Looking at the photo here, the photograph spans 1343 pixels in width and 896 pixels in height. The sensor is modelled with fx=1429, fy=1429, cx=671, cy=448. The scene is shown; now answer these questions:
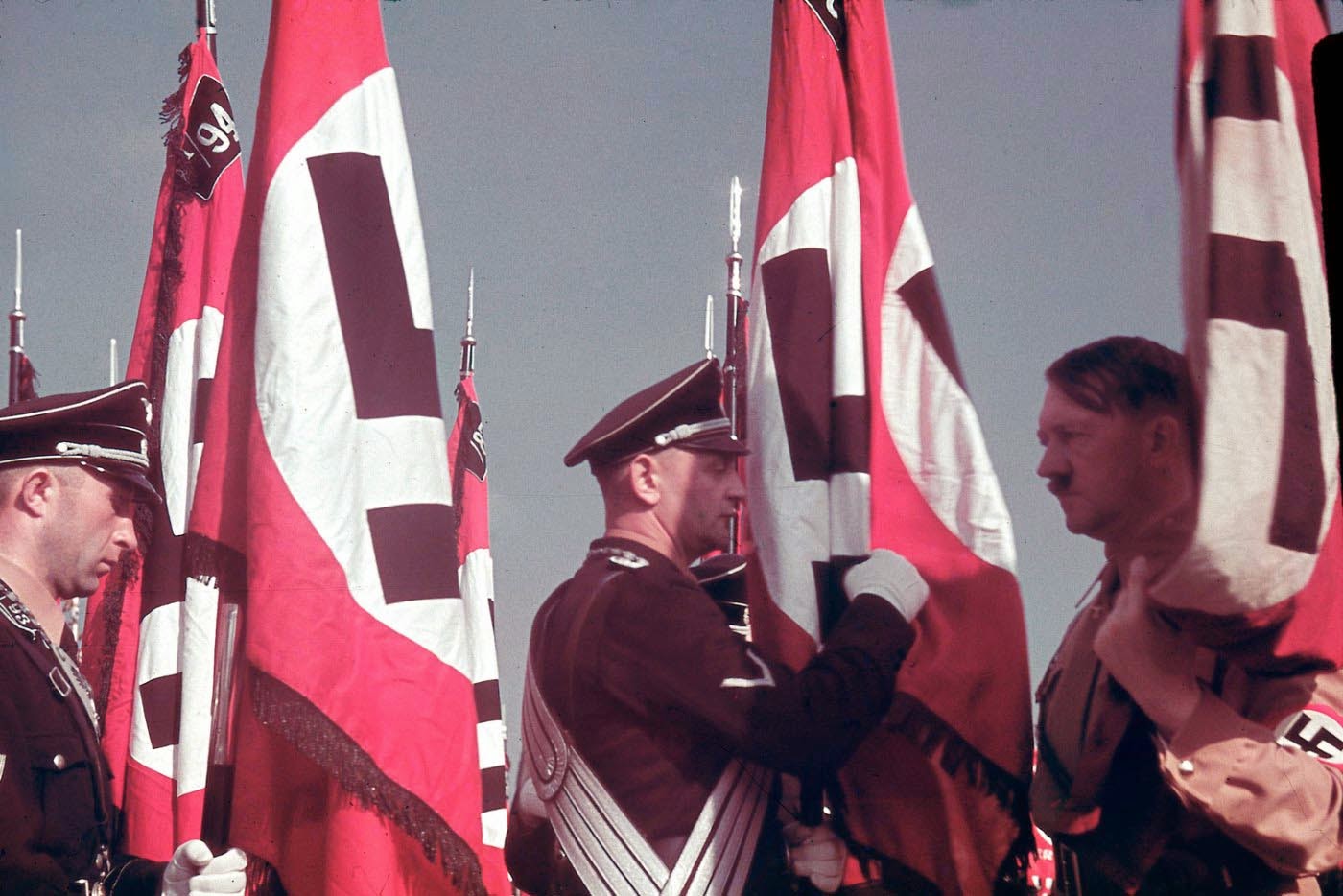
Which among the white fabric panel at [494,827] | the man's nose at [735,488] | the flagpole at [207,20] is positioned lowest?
the white fabric panel at [494,827]

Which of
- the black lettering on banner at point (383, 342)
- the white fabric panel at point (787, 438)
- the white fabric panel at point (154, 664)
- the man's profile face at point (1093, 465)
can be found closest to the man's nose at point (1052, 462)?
the man's profile face at point (1093, 465)

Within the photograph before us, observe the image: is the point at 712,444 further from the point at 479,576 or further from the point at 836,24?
the point at 479,576

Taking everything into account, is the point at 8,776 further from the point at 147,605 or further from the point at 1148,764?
the point at 1148,764

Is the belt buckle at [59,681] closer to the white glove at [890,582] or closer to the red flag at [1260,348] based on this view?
the white glove at [890,582]

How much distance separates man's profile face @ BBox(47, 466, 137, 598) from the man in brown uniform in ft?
8.26

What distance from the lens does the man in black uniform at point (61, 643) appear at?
139 inches

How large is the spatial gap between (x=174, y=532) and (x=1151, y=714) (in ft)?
9.97

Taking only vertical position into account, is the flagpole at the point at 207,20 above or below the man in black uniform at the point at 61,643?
above

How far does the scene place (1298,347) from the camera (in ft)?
10.2

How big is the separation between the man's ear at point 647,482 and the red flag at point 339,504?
557mm

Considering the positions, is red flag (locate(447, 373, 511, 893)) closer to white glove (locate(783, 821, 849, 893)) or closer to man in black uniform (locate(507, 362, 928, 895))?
man in black uniform (locate(507, 362, 928, 895))

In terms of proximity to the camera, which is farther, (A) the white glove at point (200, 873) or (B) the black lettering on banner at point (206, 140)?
(B) the black lettering on banner at point (206, 140)

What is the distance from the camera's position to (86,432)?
3.94m

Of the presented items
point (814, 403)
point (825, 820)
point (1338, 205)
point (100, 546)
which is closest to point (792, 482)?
point (814, 403)
